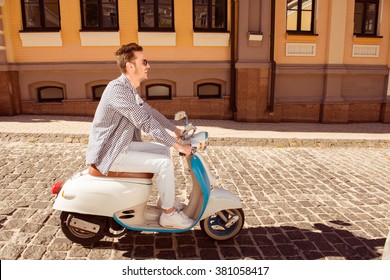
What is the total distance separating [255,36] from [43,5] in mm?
6800

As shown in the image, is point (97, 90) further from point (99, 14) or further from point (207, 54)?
point (207, 54)

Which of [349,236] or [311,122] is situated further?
[311,122]

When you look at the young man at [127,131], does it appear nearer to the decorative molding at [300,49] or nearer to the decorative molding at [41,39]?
the decorative molding at [41,39]

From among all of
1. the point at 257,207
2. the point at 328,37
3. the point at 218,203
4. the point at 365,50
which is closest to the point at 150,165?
the point at 218,203

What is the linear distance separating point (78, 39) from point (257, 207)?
8.73m

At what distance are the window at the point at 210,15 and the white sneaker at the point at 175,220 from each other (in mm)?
8830

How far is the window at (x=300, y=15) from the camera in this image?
36.8 ft

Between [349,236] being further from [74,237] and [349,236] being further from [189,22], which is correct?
[189,22]

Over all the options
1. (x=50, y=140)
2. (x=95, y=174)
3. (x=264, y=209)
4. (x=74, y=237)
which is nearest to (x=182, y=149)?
(x=95, y=174)

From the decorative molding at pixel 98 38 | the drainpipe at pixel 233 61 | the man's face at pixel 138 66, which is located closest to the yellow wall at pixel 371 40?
the drainpipe at pixel 233 61

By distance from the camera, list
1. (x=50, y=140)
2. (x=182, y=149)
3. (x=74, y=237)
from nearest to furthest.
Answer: (x=182, y=149) → (x=74, y=237) → (x=50, y=140)

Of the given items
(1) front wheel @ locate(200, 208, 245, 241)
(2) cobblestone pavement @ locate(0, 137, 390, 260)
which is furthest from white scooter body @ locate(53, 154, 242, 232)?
(2) cobblestone pavement @ locate(0, 137, 390, 260)

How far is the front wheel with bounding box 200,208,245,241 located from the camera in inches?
129

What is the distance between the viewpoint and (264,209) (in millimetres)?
4211
